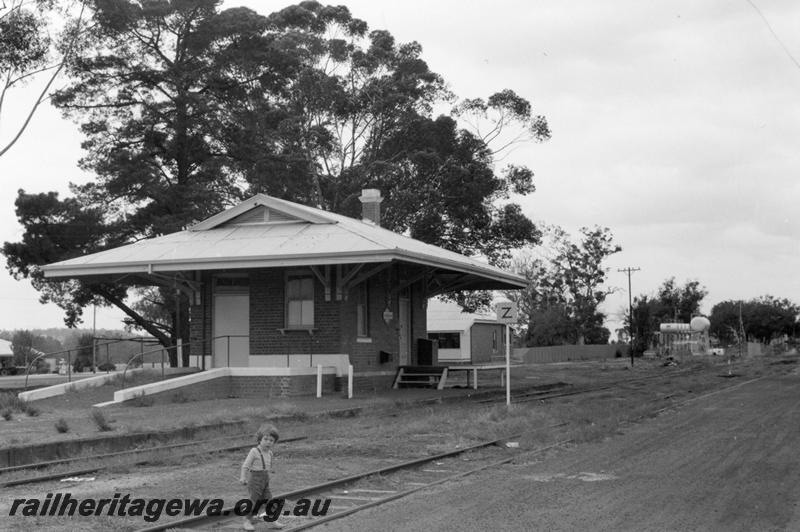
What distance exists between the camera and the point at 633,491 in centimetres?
1088

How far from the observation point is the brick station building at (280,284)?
81.1 ft

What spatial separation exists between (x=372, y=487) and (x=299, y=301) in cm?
1527

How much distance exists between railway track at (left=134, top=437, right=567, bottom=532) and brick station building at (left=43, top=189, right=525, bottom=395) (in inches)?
381

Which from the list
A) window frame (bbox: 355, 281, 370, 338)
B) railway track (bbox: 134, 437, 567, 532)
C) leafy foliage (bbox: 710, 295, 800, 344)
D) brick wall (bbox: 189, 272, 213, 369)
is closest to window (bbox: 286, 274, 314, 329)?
window frame (bbox: 355, 281, 370, 338)

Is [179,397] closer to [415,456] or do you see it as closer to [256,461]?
[415,456]

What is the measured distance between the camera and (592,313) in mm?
86562

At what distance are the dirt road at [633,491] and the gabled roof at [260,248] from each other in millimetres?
9366

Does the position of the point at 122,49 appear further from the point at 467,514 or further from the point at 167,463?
the point at 467,514

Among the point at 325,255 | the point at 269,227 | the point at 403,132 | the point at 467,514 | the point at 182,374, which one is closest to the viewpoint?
the point at 467,514

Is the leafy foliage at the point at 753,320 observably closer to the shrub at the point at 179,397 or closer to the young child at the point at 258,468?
the shrub at the point at 179,397

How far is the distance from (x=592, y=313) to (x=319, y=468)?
75.9m

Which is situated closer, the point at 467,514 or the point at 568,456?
the point at 467,514

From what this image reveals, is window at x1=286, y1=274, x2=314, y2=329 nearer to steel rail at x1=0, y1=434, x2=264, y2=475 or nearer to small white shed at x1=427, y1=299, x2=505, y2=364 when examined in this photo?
steel rail at x1=0, y1=434, x2=264, y2=475

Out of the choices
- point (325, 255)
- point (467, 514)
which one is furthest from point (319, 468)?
point (325, 255)
